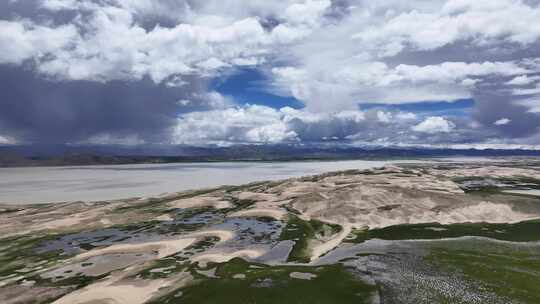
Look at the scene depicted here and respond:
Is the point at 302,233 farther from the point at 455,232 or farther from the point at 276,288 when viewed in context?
the point at 455,232

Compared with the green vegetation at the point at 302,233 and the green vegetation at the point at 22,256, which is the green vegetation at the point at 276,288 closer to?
the green vegetation at the point at 302,233

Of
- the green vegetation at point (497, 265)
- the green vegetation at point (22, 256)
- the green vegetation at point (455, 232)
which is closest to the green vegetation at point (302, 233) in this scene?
the green vegetation at point (455, 232)

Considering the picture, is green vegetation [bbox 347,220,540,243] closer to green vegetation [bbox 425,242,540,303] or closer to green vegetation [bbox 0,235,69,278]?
green vegetation [bbox 425,242,540,303]

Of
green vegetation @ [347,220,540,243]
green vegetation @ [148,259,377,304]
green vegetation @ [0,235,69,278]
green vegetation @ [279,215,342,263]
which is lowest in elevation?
green vegetation @ [347,220,540,243]

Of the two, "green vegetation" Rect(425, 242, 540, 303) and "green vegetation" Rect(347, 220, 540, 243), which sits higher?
"green vegetation" Rect(425, 242, 540, 303)

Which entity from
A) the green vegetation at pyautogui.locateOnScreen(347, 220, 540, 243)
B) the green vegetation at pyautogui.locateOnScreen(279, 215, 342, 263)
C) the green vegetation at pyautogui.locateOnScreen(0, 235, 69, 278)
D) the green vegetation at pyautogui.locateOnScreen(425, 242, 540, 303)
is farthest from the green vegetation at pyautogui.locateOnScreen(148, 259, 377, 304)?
the green vegetation at pyautogui.locateOnScreen(0, 235, 69, 278)

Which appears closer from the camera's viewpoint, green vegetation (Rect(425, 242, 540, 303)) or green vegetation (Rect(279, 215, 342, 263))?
green vegetation (Rect(425, 242, 540, 303))
